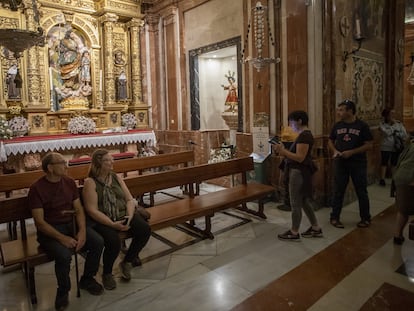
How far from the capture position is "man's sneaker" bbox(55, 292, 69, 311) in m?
2.85

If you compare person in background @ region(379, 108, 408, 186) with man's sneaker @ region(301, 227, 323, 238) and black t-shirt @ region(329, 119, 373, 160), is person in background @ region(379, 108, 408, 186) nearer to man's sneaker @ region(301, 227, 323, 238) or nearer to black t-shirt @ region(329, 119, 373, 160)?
black t-shirt @ region(329, 119, 373, 160)

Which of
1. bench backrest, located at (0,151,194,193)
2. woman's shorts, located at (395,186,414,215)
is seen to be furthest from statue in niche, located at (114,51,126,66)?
woman's shorts, located at (395,186,414,215)

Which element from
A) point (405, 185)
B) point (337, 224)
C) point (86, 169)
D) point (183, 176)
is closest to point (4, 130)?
point (86, 169)

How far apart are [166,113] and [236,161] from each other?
14.9 feet

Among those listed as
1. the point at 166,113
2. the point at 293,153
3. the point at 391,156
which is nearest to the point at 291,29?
the point at 293,153

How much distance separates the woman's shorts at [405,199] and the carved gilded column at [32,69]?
276 inches

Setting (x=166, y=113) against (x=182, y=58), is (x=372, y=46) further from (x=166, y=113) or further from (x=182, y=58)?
(x=166, y=113)

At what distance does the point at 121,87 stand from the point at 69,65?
1.28 m

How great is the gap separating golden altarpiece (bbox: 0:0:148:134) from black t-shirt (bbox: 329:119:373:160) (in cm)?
585

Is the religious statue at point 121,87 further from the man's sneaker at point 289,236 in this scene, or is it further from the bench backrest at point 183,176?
the man's sneaker at point 289,236

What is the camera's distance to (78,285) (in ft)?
10.1

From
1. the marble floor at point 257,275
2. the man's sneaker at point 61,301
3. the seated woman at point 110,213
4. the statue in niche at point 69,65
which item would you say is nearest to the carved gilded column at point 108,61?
the statue in niche at point 69,65

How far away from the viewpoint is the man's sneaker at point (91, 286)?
10.0 ft

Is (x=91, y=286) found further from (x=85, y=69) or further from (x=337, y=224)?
(x=85, y=69)
